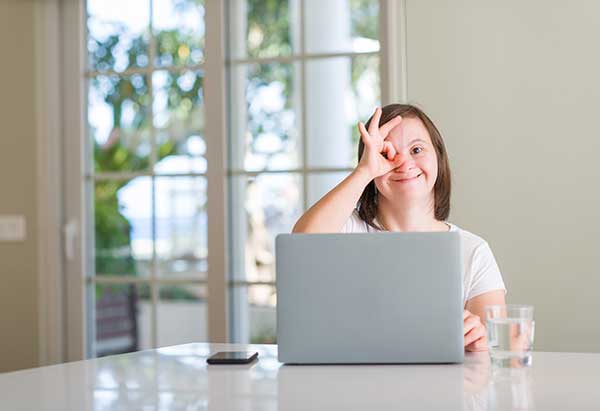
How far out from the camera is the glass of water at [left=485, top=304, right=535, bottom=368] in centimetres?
147

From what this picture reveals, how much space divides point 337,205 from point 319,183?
5.70 ft

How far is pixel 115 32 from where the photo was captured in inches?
197

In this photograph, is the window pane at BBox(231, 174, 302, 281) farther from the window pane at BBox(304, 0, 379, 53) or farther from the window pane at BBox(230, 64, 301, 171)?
the window pane at BBox(304, 0, 379, 53)

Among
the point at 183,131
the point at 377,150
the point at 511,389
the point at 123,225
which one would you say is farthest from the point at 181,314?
the point at 511,389

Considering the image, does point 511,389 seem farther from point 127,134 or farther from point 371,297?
point 127,134

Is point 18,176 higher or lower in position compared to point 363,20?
lower

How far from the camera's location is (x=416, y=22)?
3332 millimetres

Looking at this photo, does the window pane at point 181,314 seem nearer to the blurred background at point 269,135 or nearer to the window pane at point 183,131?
the window pane at point 183,131

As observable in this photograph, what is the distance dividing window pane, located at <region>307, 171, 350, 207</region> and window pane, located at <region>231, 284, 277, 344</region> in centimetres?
46

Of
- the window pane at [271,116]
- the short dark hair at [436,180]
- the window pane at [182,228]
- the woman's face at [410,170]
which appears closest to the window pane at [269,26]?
the window pane at [271,116]

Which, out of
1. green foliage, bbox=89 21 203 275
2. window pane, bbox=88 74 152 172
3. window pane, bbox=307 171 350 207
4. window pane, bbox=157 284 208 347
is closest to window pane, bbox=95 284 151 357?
green foliage, bbox=89 21 203 275

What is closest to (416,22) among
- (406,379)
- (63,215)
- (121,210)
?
(63,215)

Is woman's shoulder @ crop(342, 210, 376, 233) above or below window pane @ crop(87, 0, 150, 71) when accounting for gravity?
below

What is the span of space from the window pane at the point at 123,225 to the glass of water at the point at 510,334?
408 centimetres
